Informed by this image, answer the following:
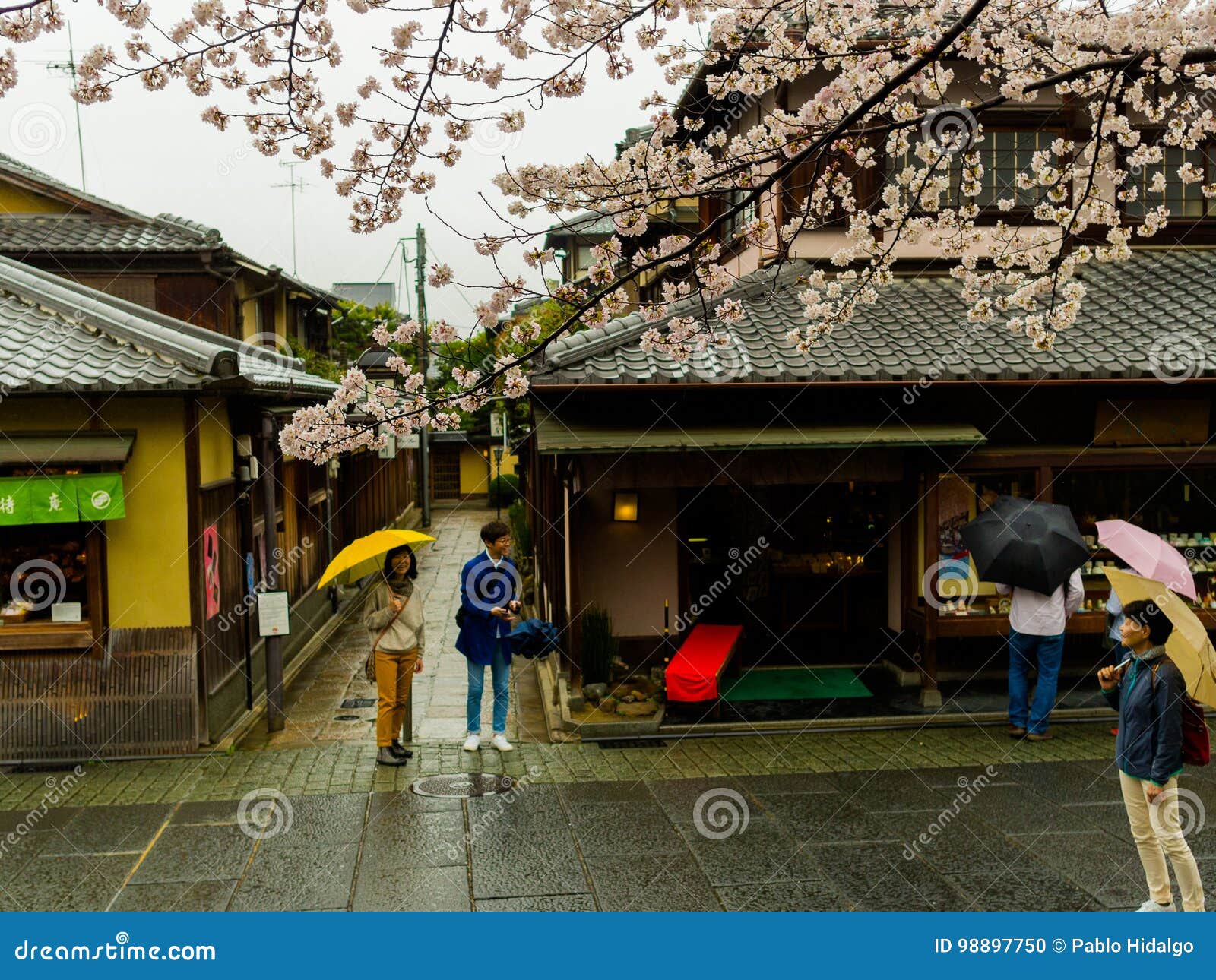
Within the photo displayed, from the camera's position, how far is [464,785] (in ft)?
29.1

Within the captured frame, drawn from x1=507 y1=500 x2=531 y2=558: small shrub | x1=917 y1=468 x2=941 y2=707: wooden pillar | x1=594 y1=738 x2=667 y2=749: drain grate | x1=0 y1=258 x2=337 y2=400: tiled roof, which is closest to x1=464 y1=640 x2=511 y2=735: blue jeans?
x1=594 y1=738 x2=667 y2=749: drain grate

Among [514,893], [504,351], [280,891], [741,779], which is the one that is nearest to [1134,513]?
[741,779]

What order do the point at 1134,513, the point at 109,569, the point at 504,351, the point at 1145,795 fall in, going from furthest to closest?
the point at 1134,513
the point at 109,569
the point at 504,351
the point at 1145,795

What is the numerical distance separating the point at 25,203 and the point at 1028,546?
21821mm

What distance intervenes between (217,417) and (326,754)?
398 centimetres

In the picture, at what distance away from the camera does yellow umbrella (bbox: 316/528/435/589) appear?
888cm

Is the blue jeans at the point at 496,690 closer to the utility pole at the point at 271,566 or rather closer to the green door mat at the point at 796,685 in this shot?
the utility pole at the point at 271,566

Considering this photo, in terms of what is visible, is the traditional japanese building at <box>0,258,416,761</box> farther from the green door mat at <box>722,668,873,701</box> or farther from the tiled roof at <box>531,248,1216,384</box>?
the green door mat at <box>722,668,873,701</box>

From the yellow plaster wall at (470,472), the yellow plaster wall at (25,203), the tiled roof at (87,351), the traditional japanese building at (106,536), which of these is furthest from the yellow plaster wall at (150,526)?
the yellow plaster wall at (470,472)

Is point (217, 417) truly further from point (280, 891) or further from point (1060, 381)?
point (1060, 381)

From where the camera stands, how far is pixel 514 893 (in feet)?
21.5

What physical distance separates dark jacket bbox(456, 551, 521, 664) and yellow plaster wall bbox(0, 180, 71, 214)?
17411 mm

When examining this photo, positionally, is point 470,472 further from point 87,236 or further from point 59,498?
point 59,498

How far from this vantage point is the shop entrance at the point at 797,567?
12.6 meters
